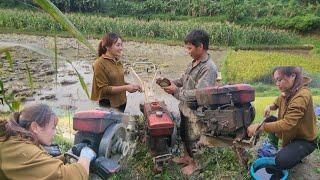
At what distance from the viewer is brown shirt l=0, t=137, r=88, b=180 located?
198cm

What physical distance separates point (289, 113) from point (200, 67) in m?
0.83

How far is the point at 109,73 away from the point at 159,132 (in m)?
Answer: 0.90

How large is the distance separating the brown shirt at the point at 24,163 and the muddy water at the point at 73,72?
15.9ft

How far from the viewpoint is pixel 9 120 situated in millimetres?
2080

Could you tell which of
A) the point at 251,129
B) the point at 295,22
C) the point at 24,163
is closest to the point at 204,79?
the point at 251,129

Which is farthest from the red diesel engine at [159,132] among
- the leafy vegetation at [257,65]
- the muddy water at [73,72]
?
the leafy vegetation at [257,65]

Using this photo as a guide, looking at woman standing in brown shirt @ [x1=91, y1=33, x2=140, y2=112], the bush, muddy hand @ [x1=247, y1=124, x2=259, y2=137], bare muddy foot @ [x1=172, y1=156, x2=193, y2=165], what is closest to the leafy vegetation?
the bush

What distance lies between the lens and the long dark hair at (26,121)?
2037 millimetres

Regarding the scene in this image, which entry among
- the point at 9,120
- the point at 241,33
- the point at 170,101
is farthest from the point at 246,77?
the point at 9,120

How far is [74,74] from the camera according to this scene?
44.5 ft

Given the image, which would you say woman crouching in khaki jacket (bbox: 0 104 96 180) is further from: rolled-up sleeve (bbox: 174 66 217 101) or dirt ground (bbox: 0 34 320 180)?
dirt ground (bbox: 0 34 320 180)

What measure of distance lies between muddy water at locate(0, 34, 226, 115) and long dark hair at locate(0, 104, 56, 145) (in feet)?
15.5

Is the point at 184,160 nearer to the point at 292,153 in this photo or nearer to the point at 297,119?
the point at 292,153

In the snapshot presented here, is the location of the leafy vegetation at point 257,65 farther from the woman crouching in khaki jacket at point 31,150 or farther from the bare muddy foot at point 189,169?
the woman crouching in khaki jacket at point 31,150
